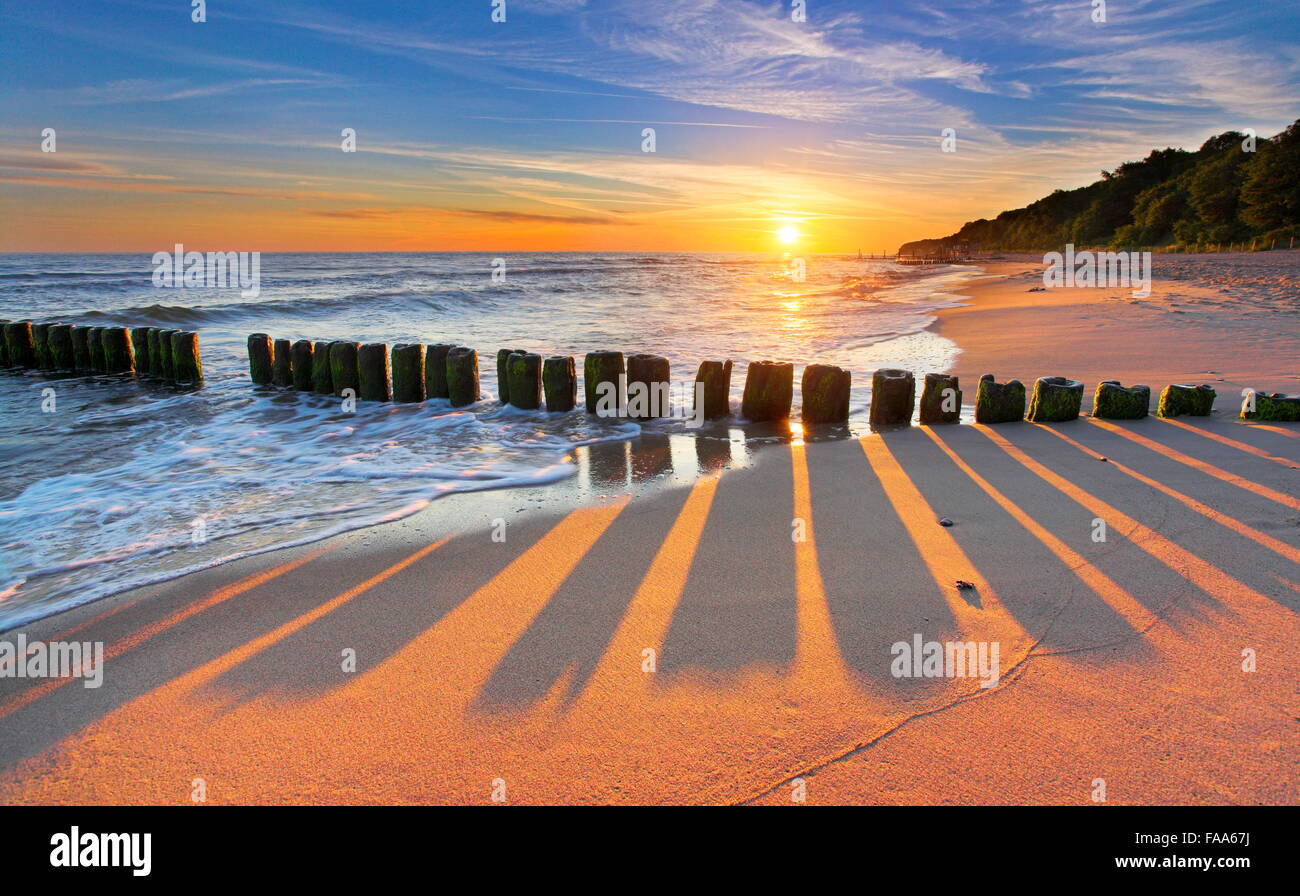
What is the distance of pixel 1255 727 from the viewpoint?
2297 mm

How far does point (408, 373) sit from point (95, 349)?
7.49 m

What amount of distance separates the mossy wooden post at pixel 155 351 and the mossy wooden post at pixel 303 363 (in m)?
3.18

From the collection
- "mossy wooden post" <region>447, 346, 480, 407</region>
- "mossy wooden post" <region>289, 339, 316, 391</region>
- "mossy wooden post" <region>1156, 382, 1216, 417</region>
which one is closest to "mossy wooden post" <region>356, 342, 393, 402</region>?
"mossy wooden post" <region>447, 346, 480, 407</region>

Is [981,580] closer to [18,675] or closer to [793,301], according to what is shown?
[18,675]

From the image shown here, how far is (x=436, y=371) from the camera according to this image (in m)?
8.93

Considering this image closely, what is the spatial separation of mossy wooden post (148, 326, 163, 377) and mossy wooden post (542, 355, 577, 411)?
7.61 m

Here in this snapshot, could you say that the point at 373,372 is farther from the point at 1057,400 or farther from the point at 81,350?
the point at 1057,400

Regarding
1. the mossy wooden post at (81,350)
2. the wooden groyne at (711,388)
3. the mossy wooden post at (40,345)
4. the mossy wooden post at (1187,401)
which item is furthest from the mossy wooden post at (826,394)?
the mossy wooden post at (40,345)

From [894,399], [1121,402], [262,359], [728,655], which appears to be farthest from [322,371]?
[1121,402]

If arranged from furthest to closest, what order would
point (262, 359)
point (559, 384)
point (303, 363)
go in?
point (262, 359), point (303, 363), point (559, 384)

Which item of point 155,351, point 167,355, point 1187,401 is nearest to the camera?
point 1187,401

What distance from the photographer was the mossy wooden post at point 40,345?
41.2 feet

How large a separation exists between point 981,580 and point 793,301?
25869 millimetres

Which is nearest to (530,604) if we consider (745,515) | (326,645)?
(326,645)
